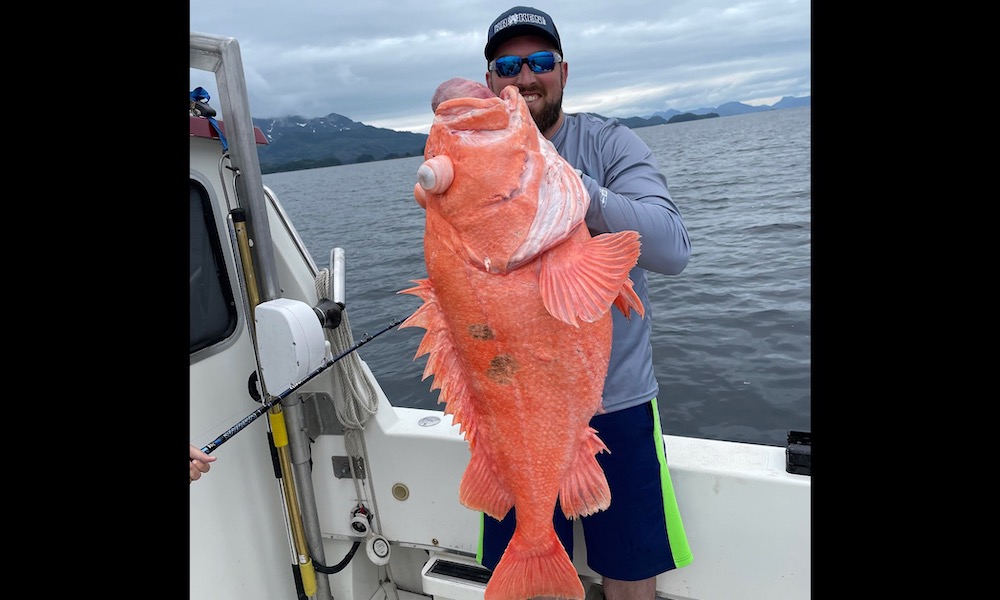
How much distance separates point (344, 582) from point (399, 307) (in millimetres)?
7655

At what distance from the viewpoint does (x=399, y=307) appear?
10.7m

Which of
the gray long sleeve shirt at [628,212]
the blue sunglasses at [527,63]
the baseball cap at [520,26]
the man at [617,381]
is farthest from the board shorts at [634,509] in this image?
the baseball cap at [520,26]

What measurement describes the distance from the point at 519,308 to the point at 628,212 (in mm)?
416

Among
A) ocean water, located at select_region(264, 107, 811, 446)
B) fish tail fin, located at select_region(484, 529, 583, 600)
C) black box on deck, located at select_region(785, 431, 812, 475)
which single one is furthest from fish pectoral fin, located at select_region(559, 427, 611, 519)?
ocean water, located at select_region(264, 107, 811, 446)

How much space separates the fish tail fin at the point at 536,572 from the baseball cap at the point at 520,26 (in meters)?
1.65

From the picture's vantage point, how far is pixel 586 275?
1584mm

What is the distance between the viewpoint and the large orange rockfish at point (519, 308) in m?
1.57

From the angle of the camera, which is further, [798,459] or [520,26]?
[798,459]

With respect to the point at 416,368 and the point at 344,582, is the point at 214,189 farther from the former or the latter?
the point at 416,368

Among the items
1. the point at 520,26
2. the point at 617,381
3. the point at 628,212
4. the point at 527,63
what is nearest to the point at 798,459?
the point at 617,381

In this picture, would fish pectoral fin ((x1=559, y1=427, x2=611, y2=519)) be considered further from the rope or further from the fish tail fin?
the rope

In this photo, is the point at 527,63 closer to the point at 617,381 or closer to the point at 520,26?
the point at 520,26
